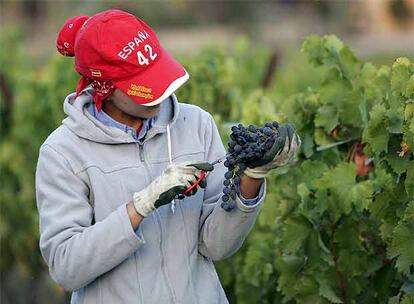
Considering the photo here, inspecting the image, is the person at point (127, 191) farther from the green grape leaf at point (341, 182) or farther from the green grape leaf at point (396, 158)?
the green grape leaf at point (341, 182)

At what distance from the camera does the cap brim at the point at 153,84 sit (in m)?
3.59

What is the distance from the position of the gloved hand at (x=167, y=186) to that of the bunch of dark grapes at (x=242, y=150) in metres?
0.08

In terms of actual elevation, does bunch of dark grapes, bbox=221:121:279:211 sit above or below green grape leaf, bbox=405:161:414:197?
above

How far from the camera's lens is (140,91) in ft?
11.8

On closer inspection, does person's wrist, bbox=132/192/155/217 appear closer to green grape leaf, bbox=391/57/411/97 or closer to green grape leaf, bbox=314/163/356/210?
green grape leaf, bbox=391/57/411/97

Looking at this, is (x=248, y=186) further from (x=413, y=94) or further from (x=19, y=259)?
(x=19, y=259)

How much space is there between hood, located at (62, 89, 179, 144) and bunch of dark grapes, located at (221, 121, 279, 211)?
0.28m

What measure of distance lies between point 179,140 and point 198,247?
0.36 m

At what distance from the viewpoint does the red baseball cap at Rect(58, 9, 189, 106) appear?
359 cm

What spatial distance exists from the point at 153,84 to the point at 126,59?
12 cm

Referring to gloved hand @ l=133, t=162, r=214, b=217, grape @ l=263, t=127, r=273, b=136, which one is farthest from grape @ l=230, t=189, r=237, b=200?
grape @ l=263, t=127, r=273, b=136

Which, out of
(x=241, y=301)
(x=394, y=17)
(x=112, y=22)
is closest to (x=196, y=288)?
(x=112, y=22)

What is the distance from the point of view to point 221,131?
571cm

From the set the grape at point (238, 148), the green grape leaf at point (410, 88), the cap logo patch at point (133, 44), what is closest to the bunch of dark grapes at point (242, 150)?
the grape at point (238, 148)
